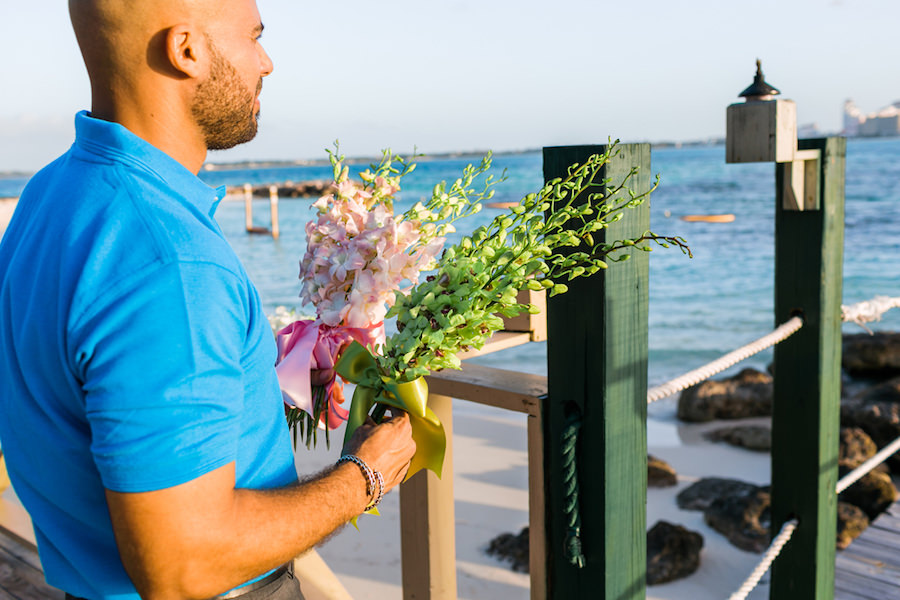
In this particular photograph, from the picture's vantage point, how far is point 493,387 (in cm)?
163

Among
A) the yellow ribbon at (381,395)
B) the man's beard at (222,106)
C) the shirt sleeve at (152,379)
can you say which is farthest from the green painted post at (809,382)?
the shirt sleeve at (152,379)

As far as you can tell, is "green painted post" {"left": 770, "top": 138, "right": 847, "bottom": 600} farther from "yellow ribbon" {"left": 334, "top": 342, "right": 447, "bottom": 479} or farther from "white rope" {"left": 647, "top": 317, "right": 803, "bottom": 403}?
"yellow ribbon" {"left": 334, "top": 342, "right": 447, "bottom": 479}

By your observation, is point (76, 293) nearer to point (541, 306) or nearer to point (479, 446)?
point (541, 306)

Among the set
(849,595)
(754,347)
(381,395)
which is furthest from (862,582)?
(381,395)

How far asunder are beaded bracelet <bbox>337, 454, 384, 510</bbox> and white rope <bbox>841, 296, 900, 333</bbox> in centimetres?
206

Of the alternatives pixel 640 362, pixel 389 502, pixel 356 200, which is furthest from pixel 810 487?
pixel 389 502

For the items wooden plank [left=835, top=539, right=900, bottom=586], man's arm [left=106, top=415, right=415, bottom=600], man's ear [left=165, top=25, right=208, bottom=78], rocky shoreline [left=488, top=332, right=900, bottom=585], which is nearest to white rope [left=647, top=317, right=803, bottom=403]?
man's arm [left=106, top=415, right=415, bottom=600]

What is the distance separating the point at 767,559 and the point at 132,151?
6.84ft

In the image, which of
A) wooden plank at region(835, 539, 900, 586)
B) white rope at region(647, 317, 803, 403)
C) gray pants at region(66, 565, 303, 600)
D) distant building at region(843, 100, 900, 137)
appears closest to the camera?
gray pants at region(66, 565, 303, 600)

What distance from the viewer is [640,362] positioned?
153 cm

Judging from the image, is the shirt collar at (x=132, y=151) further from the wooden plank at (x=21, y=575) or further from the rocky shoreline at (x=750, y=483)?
the rocky shoreline at (x=750, y=483)

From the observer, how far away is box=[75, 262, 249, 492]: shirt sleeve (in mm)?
930

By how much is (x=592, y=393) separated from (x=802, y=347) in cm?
149

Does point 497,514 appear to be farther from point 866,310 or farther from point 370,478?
point 370,478
